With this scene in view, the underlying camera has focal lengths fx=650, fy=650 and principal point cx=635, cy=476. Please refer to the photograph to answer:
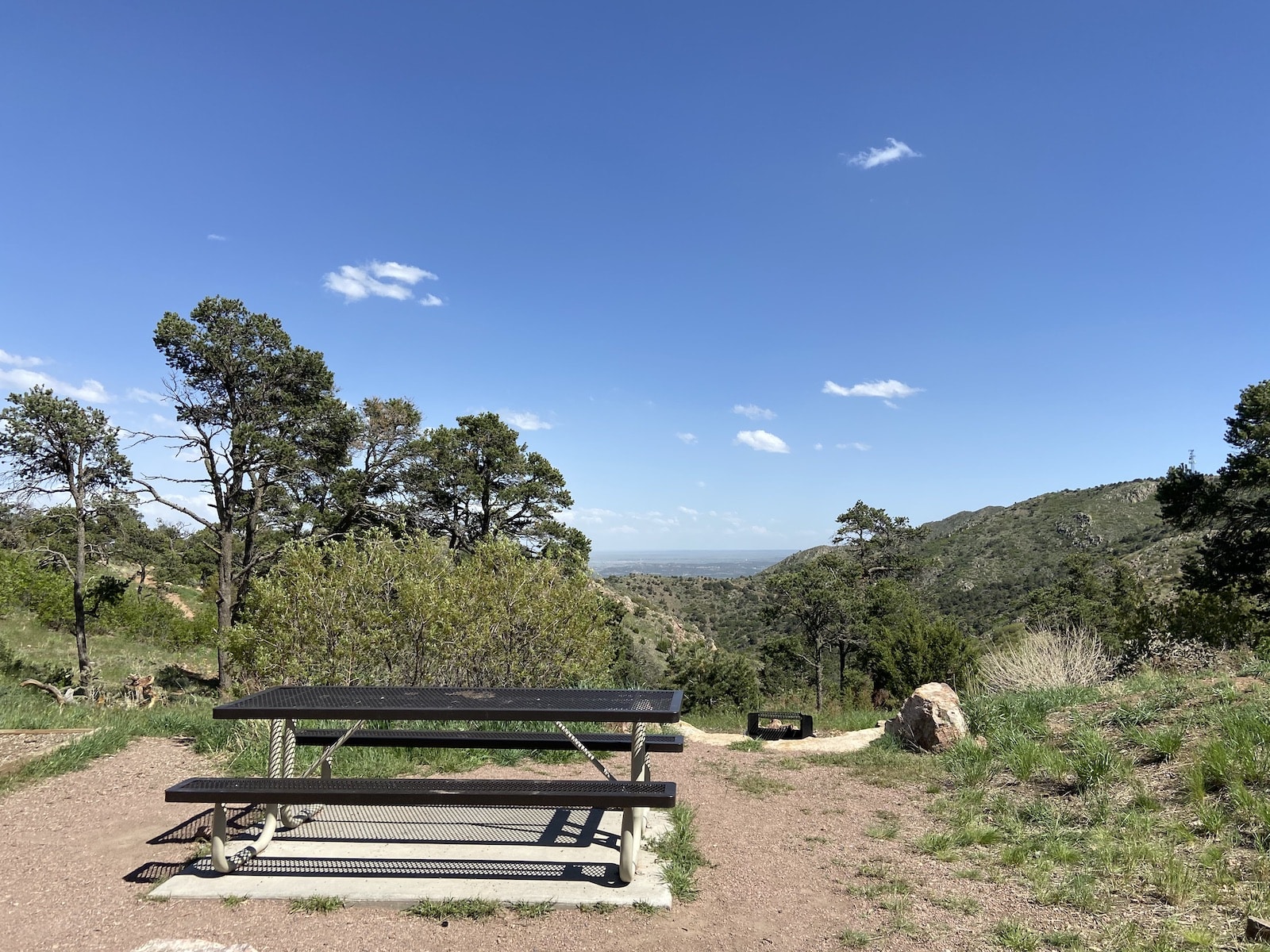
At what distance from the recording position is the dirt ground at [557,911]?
114 inches

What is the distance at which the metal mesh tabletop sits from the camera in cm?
354

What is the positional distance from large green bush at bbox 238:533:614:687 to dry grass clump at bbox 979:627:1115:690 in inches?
238

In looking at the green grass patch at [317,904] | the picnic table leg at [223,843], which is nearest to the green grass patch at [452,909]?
the green grass patch at [317,904]

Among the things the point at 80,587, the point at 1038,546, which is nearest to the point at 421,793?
the point at 80,587

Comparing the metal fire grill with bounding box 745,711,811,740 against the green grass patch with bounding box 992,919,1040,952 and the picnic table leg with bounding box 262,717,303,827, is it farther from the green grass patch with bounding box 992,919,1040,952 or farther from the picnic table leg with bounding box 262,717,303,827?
the picnic table leg with bounding box 262,717,303,827

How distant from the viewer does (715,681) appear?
3198 centimetres

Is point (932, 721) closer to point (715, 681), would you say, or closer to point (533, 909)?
point (533, 909)

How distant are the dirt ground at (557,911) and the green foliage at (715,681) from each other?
27278 millimetres

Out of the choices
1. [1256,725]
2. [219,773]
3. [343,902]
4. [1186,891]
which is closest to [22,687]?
[219,773]

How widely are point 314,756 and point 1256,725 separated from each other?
706 cm

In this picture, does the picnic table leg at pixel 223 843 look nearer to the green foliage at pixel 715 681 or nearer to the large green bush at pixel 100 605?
the large green bush at pixel 100 605

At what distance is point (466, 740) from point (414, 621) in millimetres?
3622

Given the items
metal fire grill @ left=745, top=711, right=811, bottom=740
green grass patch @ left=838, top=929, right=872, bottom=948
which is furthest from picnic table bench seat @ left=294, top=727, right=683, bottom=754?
metal fire grill @ left=745, top=711, right=811, bottom=740

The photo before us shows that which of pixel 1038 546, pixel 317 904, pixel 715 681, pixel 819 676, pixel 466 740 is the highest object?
pixel 1038 546
